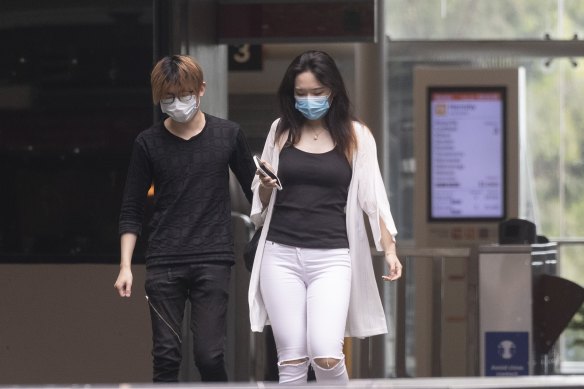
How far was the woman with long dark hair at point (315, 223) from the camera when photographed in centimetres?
681

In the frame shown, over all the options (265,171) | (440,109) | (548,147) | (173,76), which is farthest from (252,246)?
(548,147)

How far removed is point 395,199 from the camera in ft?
55.0

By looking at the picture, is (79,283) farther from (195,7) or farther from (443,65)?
(443,65)

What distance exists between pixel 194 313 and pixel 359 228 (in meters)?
0.76

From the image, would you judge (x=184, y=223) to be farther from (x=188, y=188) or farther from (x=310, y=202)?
(x=310, y=202)

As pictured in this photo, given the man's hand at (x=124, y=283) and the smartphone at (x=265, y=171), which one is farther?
the man's hand at (x=124, y=283)

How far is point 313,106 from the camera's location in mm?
6832

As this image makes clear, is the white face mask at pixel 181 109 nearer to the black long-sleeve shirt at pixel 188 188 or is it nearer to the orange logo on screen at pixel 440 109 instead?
the black long-sleeve shirt at pixel 188 188

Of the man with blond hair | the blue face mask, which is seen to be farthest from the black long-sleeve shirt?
the blue face mask

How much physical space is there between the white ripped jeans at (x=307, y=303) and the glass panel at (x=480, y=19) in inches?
412

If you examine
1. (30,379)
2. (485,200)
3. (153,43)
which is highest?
(153,43)

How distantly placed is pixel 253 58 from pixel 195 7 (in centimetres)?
390

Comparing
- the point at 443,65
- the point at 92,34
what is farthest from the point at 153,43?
the point at 443,65

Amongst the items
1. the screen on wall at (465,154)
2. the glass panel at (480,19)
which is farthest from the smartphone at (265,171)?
the glass panel at (480,19)
